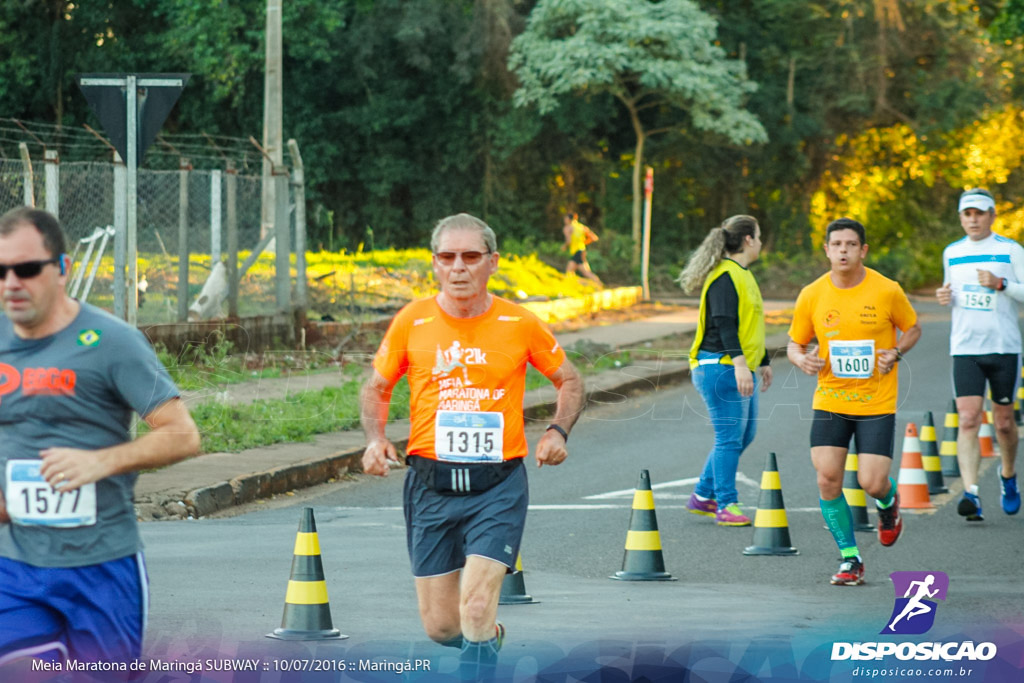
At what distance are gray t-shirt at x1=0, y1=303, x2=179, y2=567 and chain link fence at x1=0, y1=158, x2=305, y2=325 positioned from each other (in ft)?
34.6

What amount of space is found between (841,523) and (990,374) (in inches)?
98.9

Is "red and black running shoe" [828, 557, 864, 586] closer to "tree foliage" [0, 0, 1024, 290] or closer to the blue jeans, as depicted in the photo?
the blue jeans

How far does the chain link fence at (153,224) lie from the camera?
570 inches

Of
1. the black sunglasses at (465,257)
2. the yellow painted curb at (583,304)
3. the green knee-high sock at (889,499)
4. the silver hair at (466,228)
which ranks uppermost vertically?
the silver hair at (466,228)

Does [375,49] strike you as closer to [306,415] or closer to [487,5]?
[487,5]

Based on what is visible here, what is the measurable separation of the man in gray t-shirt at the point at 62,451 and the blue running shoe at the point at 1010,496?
7.16 m

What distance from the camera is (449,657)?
19.0 ft

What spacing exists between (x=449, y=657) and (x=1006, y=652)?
2.24 m

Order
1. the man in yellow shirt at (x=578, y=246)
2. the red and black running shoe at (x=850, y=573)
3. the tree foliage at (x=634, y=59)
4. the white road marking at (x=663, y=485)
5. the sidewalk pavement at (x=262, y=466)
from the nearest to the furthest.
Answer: the red and black running shoe at (x=850, y=573)
the sidewalk pavement at (x=262, y=466)
the white road marking at (x=663, y=485)
the man in yellow shirt at (x=578, y=246)
the tree foliage at (x=634, y=59)

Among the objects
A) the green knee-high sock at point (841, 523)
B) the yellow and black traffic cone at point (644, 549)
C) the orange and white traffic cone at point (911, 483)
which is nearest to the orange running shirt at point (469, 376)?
the yellow and black traffic cone at point (644, 549)

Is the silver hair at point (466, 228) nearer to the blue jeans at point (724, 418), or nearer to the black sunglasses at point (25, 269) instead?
the black sunglasses at point (25, 269)

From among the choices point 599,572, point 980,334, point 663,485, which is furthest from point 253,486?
point 980,334

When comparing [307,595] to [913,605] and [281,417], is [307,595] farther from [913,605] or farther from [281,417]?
[281,417]

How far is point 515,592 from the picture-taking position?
7227mm
